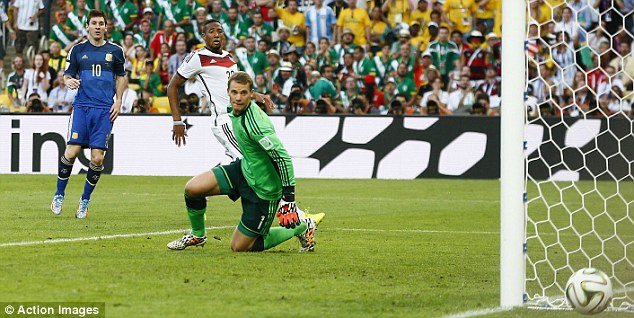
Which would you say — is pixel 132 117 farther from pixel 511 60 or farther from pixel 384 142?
pixel 511 60

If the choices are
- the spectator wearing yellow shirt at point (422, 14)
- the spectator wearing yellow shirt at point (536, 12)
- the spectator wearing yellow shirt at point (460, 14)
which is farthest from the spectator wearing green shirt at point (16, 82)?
the spectator wearing yellow shirt at point (536, 12)

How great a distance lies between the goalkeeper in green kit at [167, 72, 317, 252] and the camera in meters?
8.65

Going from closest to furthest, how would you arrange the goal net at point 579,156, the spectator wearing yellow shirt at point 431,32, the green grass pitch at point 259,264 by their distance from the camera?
the green grass pitch at point 259,264
the goal net at point 579,156
the spectator wearing yellow shirt at point 431,32

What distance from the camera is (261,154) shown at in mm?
8859

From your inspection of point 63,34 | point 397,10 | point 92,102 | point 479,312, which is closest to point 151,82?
point 63,34

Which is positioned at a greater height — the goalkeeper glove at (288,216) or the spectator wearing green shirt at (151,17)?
the goalkeeper glove at (288,216)

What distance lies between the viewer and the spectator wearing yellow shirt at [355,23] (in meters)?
23.1

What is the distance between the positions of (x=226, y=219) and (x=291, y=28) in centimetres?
1159

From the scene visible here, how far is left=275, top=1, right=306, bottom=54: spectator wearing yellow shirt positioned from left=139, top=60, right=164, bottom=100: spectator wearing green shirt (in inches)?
115

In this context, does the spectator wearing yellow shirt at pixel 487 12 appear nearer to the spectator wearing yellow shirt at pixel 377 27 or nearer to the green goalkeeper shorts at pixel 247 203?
the spectator wearing yellow shirt at pixel 377 27

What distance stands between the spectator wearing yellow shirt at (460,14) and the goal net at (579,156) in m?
2.24

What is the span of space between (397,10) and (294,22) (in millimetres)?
2231

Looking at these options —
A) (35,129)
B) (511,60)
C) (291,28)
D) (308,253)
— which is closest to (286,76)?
(291,28)

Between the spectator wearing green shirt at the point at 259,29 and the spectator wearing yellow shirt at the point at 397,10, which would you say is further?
the spectator wearing green shirt at the point at 259,29
